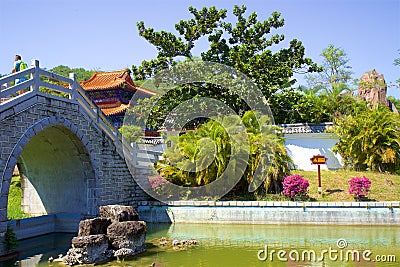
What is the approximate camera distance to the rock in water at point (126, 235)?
840 cm

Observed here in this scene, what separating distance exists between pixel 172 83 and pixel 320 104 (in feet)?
21.6

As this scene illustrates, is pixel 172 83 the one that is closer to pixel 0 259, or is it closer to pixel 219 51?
pixel 219 51

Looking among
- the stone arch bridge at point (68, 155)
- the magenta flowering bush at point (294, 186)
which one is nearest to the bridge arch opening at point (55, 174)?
the stone arch bridge at point (68, 155)

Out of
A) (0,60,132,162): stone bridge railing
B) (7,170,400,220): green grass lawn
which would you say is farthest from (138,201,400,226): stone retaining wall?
(0,60,132,162): stone bridge railing

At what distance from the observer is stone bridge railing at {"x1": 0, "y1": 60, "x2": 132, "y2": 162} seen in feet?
28.1

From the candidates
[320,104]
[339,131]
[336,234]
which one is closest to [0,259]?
[336,234]

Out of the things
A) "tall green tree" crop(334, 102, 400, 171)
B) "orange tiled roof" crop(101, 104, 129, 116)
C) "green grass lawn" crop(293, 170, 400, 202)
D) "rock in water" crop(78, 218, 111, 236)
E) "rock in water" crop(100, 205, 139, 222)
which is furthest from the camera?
"orange tiled roof" crop(101, 104, 129, 116)

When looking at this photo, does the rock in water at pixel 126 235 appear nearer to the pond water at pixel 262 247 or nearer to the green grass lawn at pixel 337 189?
the pond water at pixel 262 247

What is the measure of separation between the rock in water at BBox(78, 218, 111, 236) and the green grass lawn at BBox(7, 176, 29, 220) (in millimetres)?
4096

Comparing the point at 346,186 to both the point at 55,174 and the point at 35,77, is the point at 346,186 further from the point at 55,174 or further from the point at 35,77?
the point at 35,77

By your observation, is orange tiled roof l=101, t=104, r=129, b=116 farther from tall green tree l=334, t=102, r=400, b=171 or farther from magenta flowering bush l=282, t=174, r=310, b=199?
magenta flowering bush l=282, t=174, r=310, b=199

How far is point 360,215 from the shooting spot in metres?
10.8

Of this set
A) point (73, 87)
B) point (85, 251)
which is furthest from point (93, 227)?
point (73, 87)

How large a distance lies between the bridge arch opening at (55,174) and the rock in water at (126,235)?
323 cm
